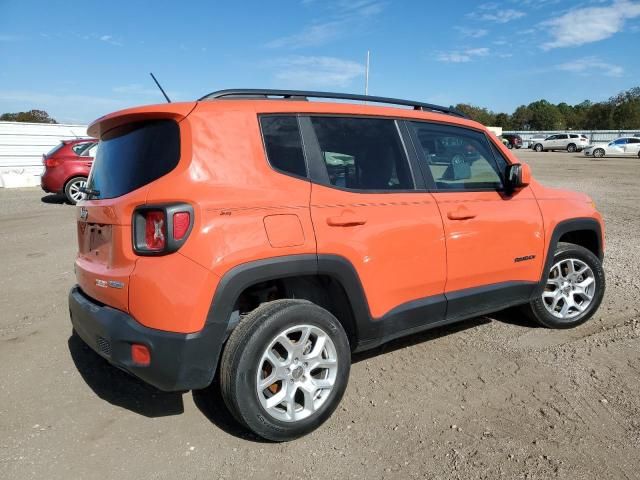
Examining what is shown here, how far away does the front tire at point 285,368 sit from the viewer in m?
2.51

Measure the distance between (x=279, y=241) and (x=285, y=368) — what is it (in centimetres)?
70

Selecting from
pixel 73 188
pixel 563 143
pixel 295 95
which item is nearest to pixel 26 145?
pixel 73 188

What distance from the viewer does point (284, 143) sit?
2.80 m

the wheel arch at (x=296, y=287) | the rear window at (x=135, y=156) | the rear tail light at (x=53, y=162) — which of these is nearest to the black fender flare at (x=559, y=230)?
the wheel arch at (x=296, y=287)

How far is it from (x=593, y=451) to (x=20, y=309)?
4.82 meters

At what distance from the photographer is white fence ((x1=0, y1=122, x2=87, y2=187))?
18.1m

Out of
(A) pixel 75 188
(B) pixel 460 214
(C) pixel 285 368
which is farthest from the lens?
(A) pixel 75 188

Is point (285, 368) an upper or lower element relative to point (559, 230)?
lower

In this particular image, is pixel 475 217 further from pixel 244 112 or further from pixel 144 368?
Answer: pixel 144 368

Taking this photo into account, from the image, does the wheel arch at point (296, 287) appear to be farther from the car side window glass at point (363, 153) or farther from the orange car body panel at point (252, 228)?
the car side window glass at point (363, 153)

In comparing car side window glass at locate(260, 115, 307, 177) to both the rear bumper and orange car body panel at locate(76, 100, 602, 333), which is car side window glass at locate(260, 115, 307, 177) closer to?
orange car body panel at locate(76, 100, 602, 333)

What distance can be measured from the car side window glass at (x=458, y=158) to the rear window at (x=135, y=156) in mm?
1651

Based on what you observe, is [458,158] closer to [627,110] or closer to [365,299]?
[365,299]

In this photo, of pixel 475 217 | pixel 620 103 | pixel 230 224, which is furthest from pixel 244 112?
pixel 620 103
